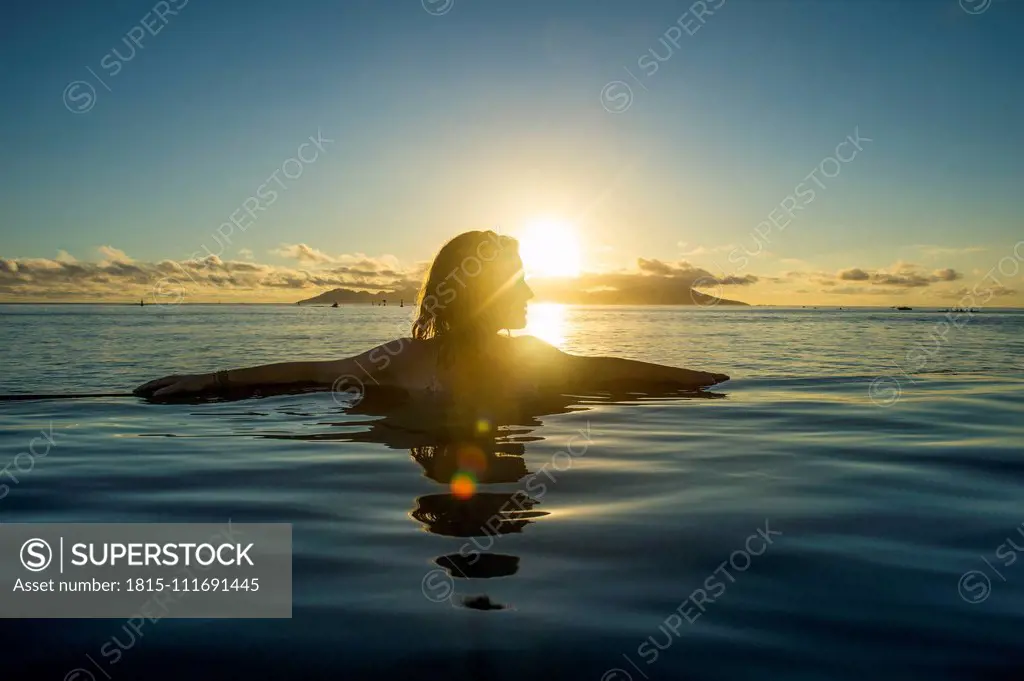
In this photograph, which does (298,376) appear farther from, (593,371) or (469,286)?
(593,371)

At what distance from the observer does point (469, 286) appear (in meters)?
7.18

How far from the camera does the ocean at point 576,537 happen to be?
236 cm

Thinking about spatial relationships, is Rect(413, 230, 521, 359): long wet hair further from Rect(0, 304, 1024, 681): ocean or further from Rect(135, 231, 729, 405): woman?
Rect(0, 304, 1024, 681): ocean

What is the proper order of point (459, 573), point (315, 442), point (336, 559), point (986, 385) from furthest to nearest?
point (986, 385) → point (315, 442) → point (336, 559) → point (459, 573)

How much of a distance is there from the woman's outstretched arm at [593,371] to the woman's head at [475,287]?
86cm

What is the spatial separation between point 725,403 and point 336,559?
7.05 meters

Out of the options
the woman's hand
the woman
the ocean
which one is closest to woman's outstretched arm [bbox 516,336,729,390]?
the woman

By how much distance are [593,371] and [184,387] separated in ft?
18.9

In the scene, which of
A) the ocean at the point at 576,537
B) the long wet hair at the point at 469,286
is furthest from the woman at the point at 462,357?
the ocean at the point at 576,537

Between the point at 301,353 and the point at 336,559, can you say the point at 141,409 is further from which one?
the point at 301,353

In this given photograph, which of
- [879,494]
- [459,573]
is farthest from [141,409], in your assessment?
[879,494]

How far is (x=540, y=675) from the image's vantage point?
221cm

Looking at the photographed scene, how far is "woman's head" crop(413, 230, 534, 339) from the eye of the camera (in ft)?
23.5

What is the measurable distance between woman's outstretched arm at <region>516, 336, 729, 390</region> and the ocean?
858mm
